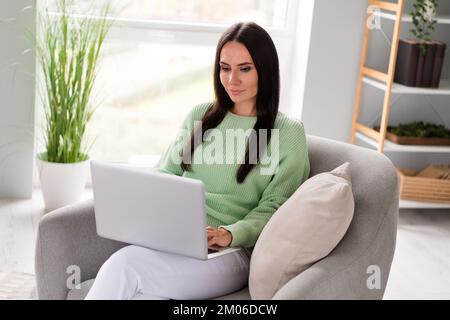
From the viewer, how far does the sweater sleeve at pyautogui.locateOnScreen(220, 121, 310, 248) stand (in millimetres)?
2166

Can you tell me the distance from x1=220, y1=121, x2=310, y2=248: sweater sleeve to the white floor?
1024mm

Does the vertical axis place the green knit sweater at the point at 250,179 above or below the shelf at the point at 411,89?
below

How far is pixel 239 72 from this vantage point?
2301mm

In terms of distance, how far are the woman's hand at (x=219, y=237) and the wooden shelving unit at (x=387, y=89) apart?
6.15ft

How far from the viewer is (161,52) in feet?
12.9

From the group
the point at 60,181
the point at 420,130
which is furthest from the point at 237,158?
the point at 420,130

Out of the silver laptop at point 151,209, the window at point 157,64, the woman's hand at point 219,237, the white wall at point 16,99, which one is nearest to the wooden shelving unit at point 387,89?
the window at point 157,64

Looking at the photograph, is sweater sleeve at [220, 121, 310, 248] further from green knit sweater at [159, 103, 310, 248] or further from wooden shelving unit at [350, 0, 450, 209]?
wooden shelving unit at [350, 0, 450, 209]

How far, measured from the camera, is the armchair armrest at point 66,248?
2076 millimetres

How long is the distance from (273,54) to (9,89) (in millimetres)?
1749

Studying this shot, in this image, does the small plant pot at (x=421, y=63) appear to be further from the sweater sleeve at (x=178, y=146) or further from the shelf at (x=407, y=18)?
the sweater sleeve at (x=178, y=146)

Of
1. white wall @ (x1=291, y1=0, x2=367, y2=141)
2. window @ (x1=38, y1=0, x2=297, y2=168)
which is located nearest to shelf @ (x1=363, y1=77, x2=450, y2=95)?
white wall @ (x1=291, y1=0, x2=367, y2=141)

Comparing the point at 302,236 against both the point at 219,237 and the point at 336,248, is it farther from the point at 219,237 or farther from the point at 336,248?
the point at 219,237

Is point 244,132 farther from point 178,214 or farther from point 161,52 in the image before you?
point 161,52
